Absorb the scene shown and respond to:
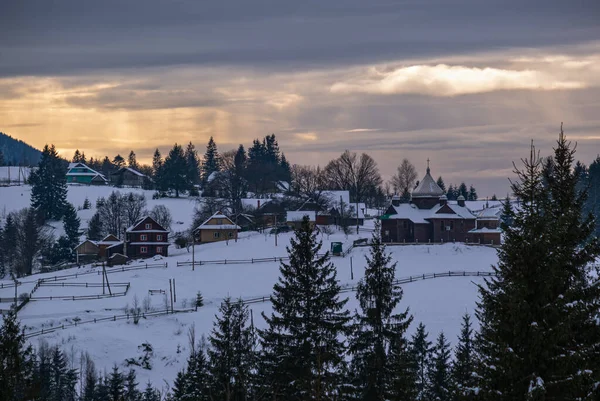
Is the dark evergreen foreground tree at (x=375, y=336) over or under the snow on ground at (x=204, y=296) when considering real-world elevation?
over

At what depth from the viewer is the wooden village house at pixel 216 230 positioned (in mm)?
94000

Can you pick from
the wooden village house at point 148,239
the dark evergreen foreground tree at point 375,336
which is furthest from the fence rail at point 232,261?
the dark evergreen foreground tree at point 375,336

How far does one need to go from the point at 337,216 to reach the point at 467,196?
63178 mm

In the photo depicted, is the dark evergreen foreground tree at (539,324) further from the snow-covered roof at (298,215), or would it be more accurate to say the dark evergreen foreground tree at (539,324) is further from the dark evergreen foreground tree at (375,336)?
the snow-covered roof at (298,215)

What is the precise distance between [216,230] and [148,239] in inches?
338

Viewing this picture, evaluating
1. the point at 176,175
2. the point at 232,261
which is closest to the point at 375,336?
the point at 232,261

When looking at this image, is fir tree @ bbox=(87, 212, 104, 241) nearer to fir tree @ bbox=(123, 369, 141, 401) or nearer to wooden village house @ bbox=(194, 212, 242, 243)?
wooden village house @ bbox=(194, 212, 242, 243)

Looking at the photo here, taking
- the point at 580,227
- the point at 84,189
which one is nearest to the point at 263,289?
the point at 580,227

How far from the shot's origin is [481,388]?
15906mm

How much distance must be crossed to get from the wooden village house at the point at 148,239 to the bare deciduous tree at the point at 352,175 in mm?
41799

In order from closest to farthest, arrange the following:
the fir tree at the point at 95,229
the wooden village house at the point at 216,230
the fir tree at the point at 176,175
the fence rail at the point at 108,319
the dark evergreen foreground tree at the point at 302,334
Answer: the dark evergreen foreground tree at the point at 302,334, the fence rail at the point at 108,319, the wooden village house at the point at 216,230, the fir tree at the point at 95,229, the fir tree at the point at 176,175

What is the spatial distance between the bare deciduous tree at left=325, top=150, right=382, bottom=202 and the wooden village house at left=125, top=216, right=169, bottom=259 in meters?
41.8

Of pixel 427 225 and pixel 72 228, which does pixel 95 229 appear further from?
pixel 427 225

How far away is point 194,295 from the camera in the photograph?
66.1 meters
